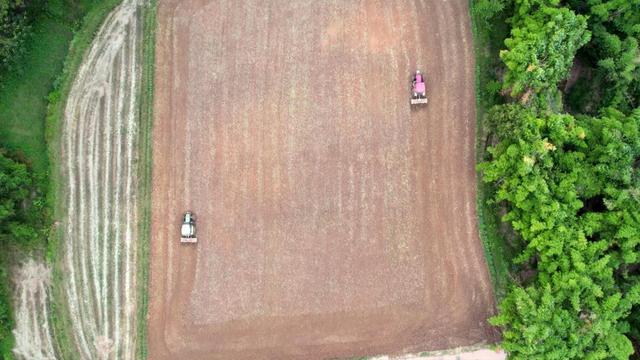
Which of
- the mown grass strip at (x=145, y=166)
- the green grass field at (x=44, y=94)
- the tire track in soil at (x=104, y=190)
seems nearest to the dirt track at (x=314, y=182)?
the mown grass strip at (x=145, y=166)

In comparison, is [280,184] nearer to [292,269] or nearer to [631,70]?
[292,269]

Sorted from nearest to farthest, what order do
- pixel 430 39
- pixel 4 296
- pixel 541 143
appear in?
pixel 541 143
pixel 4 296
pixel 430 39

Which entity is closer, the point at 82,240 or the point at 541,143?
the point at 541,143

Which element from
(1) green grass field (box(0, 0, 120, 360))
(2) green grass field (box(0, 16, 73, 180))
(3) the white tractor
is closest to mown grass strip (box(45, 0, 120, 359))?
(1) green grass field (box(0, 0, 120, 360))

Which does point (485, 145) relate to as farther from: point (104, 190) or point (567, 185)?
point (104, 190)

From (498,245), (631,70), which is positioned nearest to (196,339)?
(498,245)

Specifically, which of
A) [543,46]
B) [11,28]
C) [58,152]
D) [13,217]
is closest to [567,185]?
[543,46]
